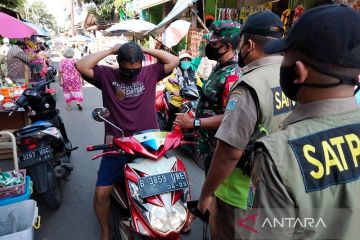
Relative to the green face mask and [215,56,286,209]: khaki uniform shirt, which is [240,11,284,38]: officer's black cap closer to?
[215,56,286,209]: khaki uniform shirt

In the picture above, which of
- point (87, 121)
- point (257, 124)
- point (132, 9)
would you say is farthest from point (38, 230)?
point (132, 9)

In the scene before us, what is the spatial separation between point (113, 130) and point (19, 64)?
6.93 m

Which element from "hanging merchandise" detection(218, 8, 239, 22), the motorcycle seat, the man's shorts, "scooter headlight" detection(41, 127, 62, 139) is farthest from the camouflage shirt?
"hanging merchandise" detection(218, 8, 239, 22)

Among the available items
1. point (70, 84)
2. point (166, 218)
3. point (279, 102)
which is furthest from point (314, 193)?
point (70, 84)

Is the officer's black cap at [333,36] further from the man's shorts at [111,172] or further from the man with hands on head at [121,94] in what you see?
the man's shorts at [111,172]

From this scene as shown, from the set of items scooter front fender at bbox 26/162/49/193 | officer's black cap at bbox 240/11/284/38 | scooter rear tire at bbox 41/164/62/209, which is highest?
officer's black cap at bbox 240/11/284/38

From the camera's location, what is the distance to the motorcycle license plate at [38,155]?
333 cm

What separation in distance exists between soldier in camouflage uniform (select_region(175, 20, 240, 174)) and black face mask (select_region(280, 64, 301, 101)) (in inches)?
41.1

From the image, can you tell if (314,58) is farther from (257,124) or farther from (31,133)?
(31,133)

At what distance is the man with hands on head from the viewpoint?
8.42ft

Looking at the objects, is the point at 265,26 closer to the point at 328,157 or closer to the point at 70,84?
the point at 328,157

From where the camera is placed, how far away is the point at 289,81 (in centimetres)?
107

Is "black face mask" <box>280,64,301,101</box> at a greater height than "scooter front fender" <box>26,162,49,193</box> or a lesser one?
greater

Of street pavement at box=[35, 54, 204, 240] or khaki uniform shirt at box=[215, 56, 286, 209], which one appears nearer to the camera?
khaki uniform shirt at box=[215, 56, 286, 209]
